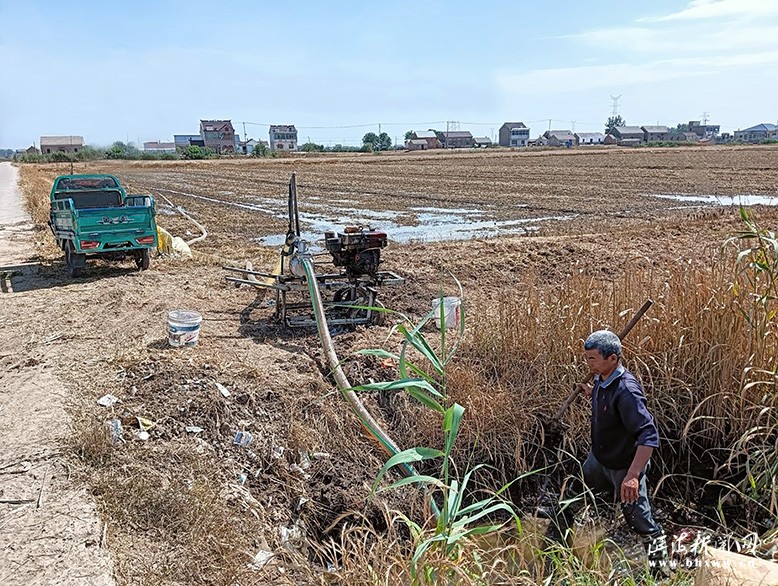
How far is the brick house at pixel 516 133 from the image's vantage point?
120m

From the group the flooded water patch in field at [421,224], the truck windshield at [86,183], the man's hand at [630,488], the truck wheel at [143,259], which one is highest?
the truck windshield at [86,183]

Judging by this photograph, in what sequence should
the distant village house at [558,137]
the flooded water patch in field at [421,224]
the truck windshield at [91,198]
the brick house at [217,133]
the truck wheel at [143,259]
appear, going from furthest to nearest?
1. the distant village house at [558,137]
2. the brick house at [217,133]
3. the flooded water patch in field at [421,224]
4. the truck windshield at [91,198]
5. the truck wheel at [143,259]

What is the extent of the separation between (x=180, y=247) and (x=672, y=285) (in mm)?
8719

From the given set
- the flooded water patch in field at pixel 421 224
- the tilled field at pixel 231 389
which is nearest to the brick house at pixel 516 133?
the flooded water patch in field at pixel 421 224

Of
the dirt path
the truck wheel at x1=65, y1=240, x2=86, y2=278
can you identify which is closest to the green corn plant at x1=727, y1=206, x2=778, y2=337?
the dirt path

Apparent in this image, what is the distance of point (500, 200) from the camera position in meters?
20.3

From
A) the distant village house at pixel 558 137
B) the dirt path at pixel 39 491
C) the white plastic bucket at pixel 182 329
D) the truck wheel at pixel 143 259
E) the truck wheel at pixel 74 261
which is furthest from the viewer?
the distant village house at pixel 558 137

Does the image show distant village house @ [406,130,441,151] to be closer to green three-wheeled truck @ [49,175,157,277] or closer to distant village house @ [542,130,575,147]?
distant village house @ [542,130,575,147]

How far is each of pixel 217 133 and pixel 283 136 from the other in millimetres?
18380

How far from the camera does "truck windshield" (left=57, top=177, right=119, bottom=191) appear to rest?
10.9 m

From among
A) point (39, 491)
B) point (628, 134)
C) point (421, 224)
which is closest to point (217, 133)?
point (628, 134)

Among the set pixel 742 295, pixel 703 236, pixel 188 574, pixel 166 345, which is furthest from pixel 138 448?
pixel 703 236

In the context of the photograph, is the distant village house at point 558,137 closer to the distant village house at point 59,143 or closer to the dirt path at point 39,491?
the distant village house at point 59,143

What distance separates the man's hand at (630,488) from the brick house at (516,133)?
121723 mm
